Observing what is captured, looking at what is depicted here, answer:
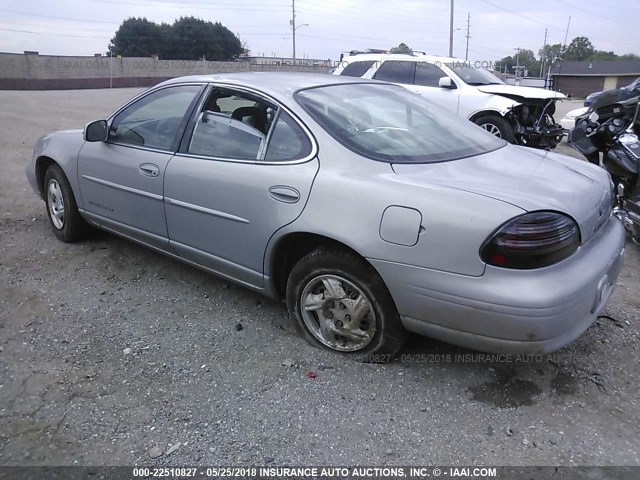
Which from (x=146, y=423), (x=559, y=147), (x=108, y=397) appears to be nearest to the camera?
(x=146, y=423)

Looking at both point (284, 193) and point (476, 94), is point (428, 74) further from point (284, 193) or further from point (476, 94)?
point (284, 193)

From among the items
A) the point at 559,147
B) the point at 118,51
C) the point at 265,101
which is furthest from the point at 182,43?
the point at 265,101

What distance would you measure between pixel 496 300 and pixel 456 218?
15.8 inches

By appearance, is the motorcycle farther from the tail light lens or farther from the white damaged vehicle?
the white damaged vehicle

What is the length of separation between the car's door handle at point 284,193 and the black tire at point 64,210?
7.73 ft

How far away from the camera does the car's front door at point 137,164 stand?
3633 mm

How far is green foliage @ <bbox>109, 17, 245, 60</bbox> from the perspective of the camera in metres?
80.4

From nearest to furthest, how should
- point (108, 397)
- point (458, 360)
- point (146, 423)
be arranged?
point (146, 423) < point (108, 397) < point (458, 360)

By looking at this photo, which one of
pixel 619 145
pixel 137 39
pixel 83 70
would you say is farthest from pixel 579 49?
pixel 619 145

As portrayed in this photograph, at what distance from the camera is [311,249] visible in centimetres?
305

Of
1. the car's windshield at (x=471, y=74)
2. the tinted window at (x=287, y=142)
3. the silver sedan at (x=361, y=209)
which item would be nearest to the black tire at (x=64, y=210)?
the silver sedan at (x=361, y=209)

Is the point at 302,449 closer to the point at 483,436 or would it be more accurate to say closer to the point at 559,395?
the point at 483,436

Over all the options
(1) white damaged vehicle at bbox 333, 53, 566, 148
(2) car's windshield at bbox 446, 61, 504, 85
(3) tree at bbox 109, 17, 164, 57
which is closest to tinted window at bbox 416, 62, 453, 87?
(1) white damaged vehicle at bbox 333, 53, 566, 148

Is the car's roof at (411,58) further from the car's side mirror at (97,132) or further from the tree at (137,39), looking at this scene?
the tree at (137,39)
